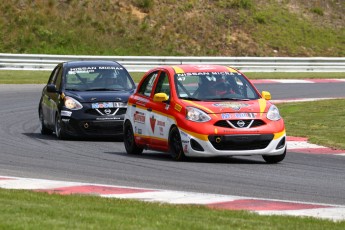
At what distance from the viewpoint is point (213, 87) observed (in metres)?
15.6

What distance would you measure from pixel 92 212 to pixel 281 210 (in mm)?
1793

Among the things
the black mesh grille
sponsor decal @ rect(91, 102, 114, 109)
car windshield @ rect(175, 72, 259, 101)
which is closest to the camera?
car windshield @ rect(175, 72, 259, 101)

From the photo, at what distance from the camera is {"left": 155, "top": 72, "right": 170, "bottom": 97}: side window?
15.9m

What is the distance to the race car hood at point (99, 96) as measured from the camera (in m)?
19.0

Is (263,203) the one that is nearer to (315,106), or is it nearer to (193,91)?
(193,91)

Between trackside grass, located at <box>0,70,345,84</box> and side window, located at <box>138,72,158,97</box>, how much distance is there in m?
18.7

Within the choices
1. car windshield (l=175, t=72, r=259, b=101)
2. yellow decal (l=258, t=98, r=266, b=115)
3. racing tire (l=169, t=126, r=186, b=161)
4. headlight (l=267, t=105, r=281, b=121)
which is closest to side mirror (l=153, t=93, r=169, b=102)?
car windshield (l=175, t=72, r=259, b=101)

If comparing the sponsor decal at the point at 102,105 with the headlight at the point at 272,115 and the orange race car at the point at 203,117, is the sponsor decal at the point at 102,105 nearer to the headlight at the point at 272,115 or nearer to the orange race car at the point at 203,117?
the orange race car at the point at 203,117

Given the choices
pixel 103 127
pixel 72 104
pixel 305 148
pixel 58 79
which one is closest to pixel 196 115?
pixel 305 148

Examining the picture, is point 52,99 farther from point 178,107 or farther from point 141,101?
point 178,107

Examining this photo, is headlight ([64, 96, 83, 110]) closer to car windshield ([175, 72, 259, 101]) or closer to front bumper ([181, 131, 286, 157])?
car windshield ([175, 72, 259, 101])

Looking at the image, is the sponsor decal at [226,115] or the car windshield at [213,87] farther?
the car windshield at [213,87]

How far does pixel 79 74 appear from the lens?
2012 centimetres

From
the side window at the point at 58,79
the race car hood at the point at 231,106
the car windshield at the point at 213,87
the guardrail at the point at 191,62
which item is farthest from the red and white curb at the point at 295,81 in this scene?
the race car hood at the point at 231,106
